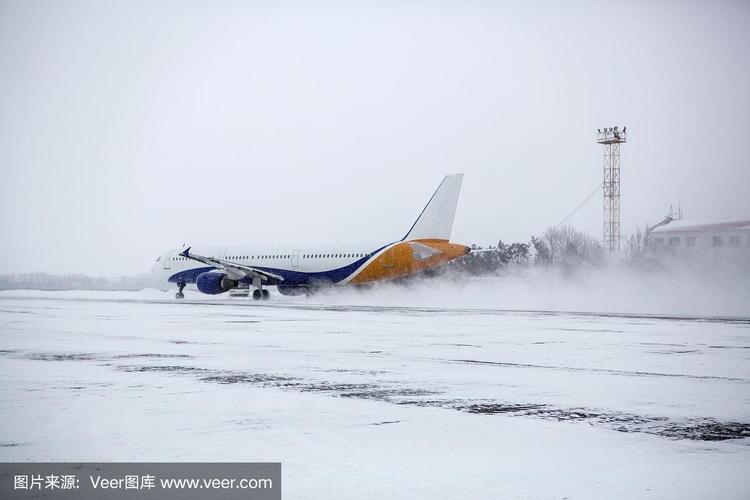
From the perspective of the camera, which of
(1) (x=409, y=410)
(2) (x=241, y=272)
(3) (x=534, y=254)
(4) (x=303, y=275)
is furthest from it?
(3) (x=534, y=254)

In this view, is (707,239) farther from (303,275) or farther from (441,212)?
(303,275)

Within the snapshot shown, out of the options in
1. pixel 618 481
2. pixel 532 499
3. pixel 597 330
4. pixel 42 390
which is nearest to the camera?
pixel 532 499

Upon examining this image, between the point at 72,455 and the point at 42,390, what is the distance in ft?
13.8

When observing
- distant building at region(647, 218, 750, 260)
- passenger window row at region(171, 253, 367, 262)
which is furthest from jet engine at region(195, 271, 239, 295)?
distant building at region(647, 218, 750, 260)

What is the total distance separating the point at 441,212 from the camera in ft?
134

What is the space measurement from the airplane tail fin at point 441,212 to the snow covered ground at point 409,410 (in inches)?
862

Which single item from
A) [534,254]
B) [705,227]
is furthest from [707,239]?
[534,254]

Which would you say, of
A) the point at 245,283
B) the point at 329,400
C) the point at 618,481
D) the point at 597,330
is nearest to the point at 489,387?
the point at 329,400

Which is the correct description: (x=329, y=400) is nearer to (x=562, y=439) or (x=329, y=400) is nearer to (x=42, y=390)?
(x=562, y=439)

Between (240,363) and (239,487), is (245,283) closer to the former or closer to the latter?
(240,363)

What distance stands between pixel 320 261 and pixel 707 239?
23.0 metres

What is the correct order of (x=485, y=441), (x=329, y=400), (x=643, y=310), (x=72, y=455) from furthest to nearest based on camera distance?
1. (x=643, y=310)
2. (x=329, y=400)
3. (x=485, y=441)
4. (x=72, y=455)

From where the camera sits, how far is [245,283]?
48.5 meters

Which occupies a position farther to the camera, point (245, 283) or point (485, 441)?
point (245, 283)
